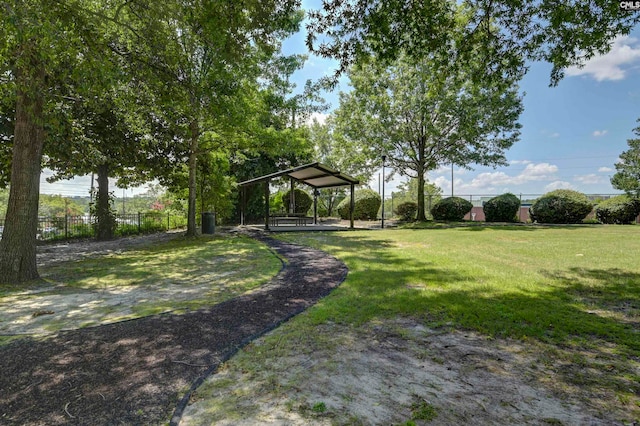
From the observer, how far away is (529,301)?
4.29 m

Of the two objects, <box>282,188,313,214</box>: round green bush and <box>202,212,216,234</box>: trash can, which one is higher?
<box>282,188,313,214</box>: round green bush

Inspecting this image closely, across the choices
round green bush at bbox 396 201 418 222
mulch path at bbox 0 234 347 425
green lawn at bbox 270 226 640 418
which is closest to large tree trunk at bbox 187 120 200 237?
green lawn at bbox 270 226 640 418

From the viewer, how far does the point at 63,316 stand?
409 centimetres

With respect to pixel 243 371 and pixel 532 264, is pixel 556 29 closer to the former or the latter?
pixel 532 264

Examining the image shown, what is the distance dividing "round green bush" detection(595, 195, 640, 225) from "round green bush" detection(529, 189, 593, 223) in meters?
0.61

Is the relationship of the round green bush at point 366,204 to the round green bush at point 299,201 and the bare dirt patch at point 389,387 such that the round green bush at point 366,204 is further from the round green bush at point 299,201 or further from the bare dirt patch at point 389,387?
the bare dirt patch at point 389,387

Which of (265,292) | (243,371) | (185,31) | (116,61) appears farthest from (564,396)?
(185,31)

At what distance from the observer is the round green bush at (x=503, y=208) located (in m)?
19.1

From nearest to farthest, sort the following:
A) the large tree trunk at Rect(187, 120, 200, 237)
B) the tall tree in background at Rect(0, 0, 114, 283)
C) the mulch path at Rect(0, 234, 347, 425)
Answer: the mulch path at Rect(0, 234, 347, 425), the tall tree in background at Rect(0, 0, 114, 283), the large tree trunk at Rect(187, 120, 200, 237)

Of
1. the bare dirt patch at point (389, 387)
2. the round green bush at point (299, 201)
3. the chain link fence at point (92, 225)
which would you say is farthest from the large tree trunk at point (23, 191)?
the round green bush at point (299, 201)

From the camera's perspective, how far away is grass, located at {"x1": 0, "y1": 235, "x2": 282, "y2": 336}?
13.8 ft

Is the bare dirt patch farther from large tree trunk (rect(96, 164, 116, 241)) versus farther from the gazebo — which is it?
large tree trunk (rect(96, 164, 116, 241))

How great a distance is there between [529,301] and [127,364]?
4.82 metres

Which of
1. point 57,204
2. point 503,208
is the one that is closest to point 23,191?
point 503,208
